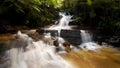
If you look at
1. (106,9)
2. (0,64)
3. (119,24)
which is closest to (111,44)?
(119,24)

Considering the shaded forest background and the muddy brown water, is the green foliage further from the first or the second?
the muddy brown water

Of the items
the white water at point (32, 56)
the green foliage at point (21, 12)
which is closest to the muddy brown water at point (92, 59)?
the white water at point (32, 56)

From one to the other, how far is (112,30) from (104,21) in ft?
3.26

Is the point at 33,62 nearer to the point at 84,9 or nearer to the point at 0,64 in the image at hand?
the point at 0,64

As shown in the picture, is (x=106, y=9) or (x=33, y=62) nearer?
(x=33, y=62)

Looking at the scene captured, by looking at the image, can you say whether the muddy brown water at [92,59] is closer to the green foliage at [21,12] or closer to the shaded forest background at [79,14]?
the shaded forest background at [79,14]

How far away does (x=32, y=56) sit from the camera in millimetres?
6703

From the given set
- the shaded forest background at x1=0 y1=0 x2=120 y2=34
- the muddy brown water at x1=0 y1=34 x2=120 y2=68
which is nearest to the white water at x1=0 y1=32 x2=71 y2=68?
the muddy brown water at x1=0 y1=34 x2=120 y2=68

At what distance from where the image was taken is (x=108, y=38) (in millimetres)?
10781

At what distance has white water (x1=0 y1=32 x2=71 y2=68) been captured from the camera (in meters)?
6.16

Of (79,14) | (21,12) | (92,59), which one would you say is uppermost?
(21,12)

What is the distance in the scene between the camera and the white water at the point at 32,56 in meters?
6.16

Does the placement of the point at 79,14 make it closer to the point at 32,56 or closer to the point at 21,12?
the point at 21,12

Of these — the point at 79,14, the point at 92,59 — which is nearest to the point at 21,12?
the point at 79,14
